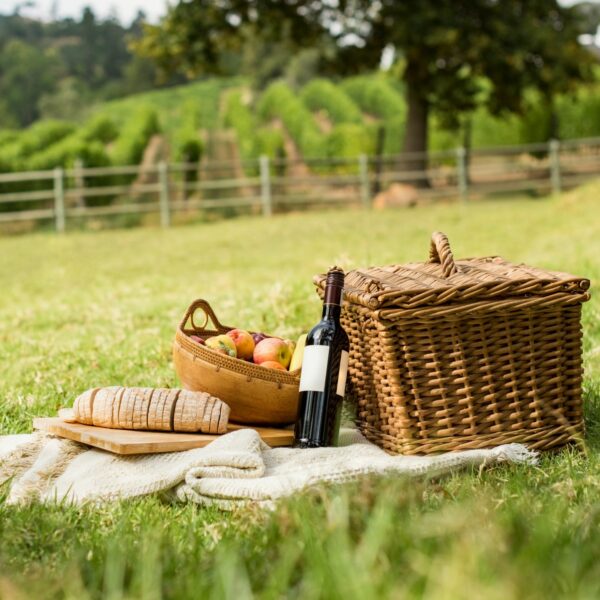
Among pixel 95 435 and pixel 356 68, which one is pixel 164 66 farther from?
pixel 95 435

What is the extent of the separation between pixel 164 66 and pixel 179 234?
600 cm

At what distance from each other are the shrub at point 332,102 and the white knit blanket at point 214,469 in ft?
131

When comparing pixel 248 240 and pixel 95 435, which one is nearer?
pixel 95 435

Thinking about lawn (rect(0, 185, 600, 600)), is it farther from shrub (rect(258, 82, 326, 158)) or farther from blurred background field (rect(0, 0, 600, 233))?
shrub (rect(258, 82, 326, 158))

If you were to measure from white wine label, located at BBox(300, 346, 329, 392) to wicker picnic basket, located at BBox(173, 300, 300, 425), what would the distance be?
21cm

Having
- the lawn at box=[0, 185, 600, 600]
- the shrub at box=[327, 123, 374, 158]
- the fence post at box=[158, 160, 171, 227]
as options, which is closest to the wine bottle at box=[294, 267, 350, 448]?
the lawn at box=[0, 185, 600, 600]


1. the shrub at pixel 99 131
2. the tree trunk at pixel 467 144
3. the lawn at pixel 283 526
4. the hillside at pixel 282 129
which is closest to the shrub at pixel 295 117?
the hillside at pixel 282 129

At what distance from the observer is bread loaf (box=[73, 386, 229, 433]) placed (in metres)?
3.45

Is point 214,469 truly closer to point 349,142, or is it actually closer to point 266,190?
point 266,190

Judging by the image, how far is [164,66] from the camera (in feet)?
72.7

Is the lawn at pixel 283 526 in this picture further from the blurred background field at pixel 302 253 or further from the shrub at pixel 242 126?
the shrub at pixel 242 126

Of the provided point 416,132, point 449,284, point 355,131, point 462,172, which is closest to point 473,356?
point 449,284

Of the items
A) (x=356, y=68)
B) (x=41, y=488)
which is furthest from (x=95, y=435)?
(x=356, y=68)

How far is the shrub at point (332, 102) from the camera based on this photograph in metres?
43.7
